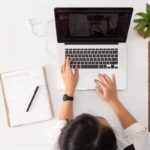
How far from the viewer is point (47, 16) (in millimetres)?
1253

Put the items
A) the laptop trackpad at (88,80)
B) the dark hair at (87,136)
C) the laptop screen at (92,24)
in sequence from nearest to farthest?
the dark hair at (87,136) → the laptop screen at (92,24) → the laptop trackpad at (88,80)

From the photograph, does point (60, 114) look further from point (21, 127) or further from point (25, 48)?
point (25, 48)

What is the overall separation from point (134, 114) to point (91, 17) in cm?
37

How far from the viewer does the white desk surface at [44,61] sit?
117 cm

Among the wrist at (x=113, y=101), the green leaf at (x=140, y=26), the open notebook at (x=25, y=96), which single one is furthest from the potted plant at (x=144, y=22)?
the open notebook at (x=25, y=96)

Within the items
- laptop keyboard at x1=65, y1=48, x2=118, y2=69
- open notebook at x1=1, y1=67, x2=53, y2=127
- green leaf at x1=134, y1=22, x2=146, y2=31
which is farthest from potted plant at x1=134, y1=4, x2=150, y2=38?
open notebook at x1=1, y1=67, x2=53, y2=127

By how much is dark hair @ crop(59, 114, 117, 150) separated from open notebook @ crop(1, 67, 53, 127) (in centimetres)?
20

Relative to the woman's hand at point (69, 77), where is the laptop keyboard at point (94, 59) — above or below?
above

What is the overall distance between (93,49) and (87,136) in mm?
373

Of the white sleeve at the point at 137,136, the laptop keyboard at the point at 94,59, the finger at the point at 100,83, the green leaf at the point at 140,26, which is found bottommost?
the white sleeve at the point at 137,136

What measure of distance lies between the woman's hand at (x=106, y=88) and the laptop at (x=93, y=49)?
0.02m

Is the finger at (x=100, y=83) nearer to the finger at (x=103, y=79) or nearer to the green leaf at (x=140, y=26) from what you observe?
the finger at (x=103, y=79)

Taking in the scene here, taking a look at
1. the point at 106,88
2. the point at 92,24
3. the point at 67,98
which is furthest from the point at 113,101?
the point at 92,24

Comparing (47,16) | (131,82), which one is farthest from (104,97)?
(47,16)
